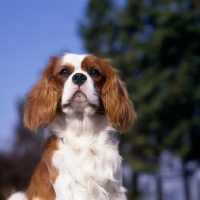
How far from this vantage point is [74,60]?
5.20 meters

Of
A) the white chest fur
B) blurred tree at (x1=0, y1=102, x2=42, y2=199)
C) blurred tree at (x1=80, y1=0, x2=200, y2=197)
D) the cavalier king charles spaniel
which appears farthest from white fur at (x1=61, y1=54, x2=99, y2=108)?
blurred tree at (x1=80, y1=0, x2=200, y2=197)

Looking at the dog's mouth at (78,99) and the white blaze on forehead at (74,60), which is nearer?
the dog's mouth at (78,99)

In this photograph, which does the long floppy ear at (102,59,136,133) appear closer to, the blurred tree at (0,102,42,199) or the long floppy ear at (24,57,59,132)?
the long floppy ear at (24,57,59,132)

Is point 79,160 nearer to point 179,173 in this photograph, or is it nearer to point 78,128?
point 78,128

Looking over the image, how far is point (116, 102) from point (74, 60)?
0.61 metres

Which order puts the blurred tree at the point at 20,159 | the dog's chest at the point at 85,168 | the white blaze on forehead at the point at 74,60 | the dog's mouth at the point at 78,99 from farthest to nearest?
the blurred tree at the point at 20,159, the white blaze on forehead at the point at 74,60, the dog's mouth at the point at 78,99, the dog's chest at the point at 85,168

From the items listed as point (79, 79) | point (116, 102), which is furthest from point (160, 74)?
point (79, 79)

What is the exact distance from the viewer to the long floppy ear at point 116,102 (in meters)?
5.18

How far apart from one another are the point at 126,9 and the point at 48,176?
2244 centimetres

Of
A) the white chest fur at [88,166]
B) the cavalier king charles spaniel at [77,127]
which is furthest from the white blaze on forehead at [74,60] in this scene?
the white chest fur at [88,166]

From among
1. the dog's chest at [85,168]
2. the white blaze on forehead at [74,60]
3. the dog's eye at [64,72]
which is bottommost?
the dog's chest at [85,168]

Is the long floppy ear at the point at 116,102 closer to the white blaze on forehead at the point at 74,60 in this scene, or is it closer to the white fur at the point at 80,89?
the white fur at the point at 80,89

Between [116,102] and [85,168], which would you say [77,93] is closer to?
[116,102]

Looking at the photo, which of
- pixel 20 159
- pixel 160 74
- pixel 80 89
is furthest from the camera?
pixel 160 74
